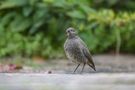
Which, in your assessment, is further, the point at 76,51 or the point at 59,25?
the point at 59,25

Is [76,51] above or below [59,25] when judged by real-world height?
above

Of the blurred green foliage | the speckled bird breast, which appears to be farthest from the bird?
the blurred green foliage

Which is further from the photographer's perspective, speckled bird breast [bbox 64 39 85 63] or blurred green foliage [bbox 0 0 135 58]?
blurred green foliage [bbox 0 0 135 58]

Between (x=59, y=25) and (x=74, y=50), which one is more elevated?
(x=74, y=50)

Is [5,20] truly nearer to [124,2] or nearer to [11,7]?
[11,7]

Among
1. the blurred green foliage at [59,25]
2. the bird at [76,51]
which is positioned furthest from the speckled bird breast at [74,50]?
the blurred green foliage at [59,25]

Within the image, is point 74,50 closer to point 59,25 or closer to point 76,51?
point 76,51

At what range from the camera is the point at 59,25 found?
36.8ft

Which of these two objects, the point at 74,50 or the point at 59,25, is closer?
the point at 74,50

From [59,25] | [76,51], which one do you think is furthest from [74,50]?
[59,25]

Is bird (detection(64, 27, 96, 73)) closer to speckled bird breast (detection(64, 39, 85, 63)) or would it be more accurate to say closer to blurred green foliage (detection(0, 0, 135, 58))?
speckled bird breast (detection(64, 39, 85, 63))

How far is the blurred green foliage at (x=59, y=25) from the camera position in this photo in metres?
10.8

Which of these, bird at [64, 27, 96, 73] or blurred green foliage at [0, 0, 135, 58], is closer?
bird at [64, 27, 96, 73]

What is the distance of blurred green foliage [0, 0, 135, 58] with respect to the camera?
1082cm
